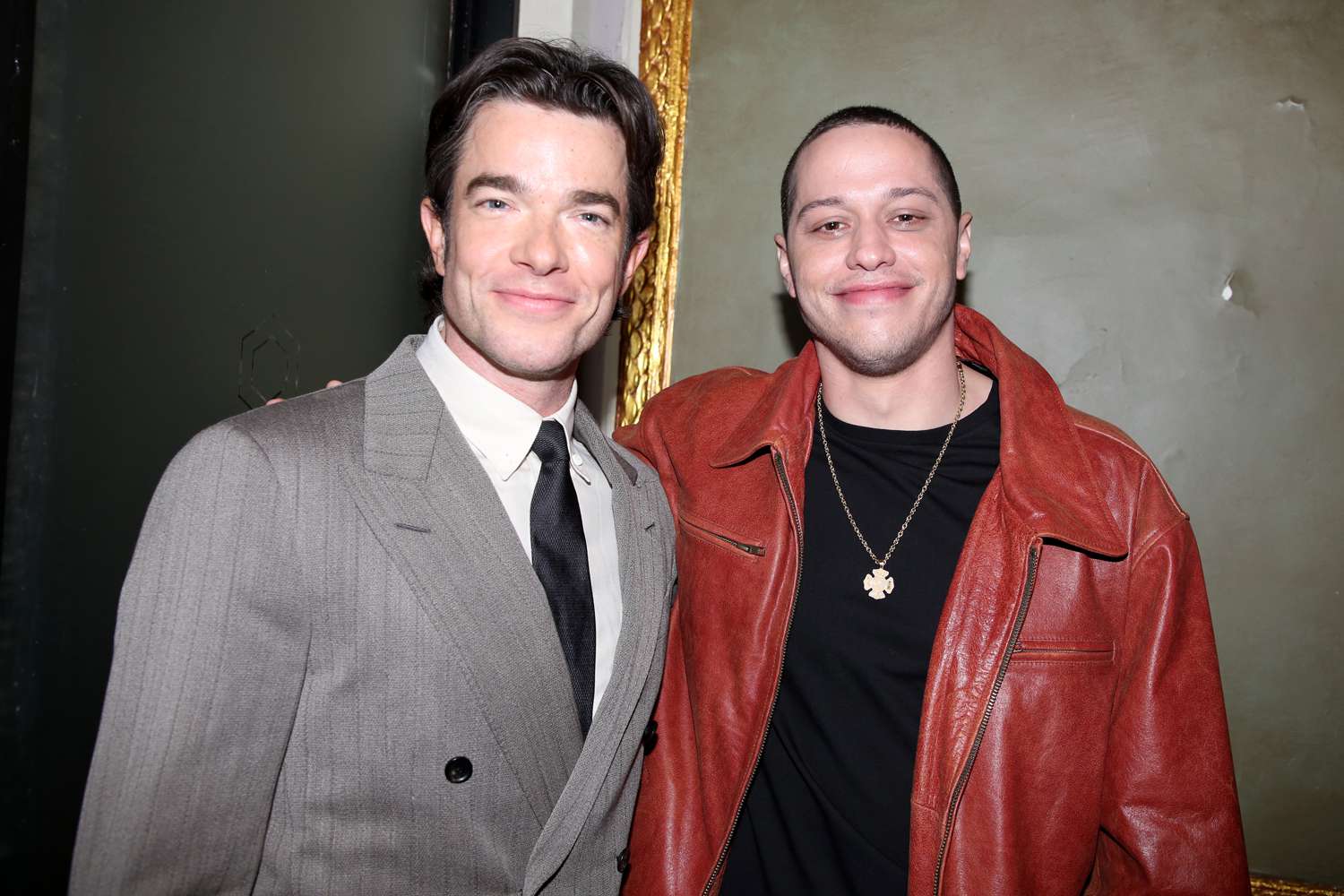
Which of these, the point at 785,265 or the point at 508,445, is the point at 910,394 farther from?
the point at 508,445

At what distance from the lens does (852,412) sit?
1989 mm

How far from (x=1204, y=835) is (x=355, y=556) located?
5.36 ft

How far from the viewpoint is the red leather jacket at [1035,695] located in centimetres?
155

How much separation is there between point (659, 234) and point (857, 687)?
1651 mm

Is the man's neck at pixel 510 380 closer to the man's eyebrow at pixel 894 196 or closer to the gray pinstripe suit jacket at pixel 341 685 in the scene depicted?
the gray pinstripe suit jacket at pixel 341 685

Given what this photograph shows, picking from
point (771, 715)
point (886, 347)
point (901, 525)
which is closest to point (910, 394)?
point (886, 347)

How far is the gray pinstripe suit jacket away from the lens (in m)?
1.05

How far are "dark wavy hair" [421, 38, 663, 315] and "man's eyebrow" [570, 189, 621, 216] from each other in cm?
8

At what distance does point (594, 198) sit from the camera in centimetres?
153

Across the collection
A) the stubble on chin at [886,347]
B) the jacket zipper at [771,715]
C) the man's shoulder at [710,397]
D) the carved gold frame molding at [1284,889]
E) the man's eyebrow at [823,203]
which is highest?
the man's eyebrow at [823,203]

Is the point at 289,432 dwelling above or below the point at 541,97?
below

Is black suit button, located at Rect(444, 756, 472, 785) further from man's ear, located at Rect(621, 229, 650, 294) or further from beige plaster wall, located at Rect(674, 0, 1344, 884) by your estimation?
beige plaster wall, located at Rect(674, 0, 1344, 884)

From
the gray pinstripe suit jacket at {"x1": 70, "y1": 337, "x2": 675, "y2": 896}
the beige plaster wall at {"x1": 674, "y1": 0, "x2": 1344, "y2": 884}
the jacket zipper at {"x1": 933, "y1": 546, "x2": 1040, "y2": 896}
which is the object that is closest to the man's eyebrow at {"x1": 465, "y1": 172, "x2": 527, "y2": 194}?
the gray pinstripe suit jacket at {"x1": 70, "y1": 337, "x2": 675, "y2": 896}

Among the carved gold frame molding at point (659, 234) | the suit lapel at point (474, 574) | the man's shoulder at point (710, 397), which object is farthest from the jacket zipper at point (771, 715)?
the carved gold frame molding at point (659, 234)
